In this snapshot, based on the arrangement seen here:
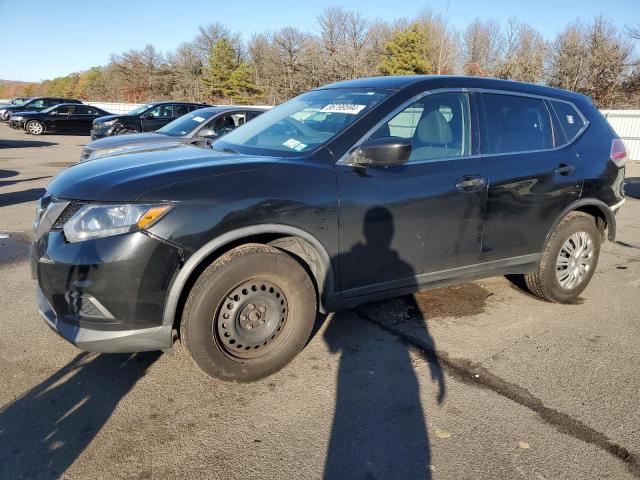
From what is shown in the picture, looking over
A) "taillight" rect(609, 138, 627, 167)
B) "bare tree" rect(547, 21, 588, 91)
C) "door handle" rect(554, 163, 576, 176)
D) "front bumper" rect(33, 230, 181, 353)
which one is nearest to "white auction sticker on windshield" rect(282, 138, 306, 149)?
"front bumper" rect(33, 230, 181, 353)

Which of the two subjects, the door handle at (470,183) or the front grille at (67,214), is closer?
the front grille at (67,214)

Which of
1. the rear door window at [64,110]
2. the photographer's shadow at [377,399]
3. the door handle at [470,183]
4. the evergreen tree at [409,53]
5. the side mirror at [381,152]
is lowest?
the photographer's shadow at [377,399]

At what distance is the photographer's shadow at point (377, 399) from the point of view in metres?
2.37

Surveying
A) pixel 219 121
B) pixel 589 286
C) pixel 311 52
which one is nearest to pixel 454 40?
pixel 311 52

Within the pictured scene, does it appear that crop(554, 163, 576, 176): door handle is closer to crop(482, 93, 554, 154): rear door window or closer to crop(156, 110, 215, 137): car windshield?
crop(482, 93, 554, 154): rear door window

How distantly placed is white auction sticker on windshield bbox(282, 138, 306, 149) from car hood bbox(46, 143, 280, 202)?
280 mm

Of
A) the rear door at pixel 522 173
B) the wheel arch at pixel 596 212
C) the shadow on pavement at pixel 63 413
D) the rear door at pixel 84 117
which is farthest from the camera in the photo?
the rear door at pixel 84 117

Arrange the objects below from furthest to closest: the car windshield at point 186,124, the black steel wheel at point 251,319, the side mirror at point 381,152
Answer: the car windshield at point 186,124 < the side mirror at point 381,152 < the black steel wheel at point 251,319

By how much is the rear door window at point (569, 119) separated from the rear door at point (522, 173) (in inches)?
3.7

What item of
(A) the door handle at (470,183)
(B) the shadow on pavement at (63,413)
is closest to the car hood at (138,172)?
(B) the shadow on pavement at (63,413)

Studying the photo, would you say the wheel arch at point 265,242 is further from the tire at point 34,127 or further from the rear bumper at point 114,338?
the tire at point 34,127

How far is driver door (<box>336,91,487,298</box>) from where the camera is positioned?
10.3 feet

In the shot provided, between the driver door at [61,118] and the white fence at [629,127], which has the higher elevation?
the driver door at [61,118]

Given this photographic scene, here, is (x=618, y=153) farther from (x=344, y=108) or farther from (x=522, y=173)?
(x=344, y=108)
